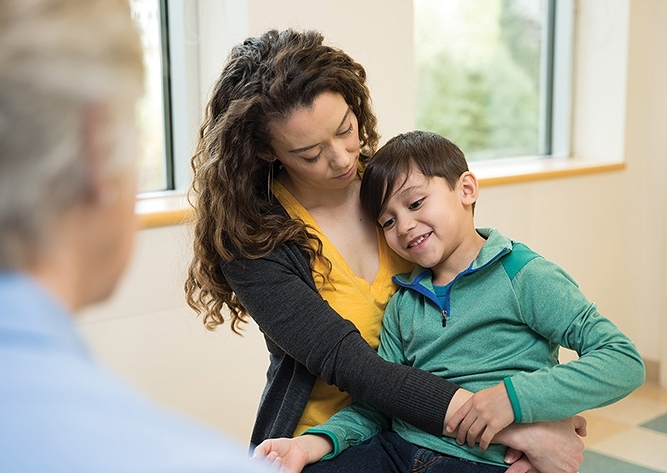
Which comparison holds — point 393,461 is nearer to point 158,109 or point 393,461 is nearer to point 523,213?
point 158,109

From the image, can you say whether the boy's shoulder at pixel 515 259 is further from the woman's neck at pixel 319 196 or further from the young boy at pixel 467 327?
the woman's neck at pixel 319 196

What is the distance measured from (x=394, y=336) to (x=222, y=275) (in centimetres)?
33

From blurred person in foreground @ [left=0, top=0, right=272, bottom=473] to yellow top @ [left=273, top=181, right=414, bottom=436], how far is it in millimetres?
997

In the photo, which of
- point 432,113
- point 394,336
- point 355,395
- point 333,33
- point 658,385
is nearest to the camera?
point 355,395

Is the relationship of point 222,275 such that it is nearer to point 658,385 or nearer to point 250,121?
point 250,121

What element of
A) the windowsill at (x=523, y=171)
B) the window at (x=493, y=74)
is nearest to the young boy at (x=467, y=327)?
the windowsill at (x=523, y=171)

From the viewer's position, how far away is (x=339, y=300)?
156 centimetres

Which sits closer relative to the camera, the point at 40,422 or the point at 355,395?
the point at 40,422

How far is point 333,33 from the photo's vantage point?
2344mm

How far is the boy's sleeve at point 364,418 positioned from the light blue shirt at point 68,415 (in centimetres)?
98

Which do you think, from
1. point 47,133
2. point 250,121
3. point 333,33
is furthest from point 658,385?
point 47,133

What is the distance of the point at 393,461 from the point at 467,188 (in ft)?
1.64

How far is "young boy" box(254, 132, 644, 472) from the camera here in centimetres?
136

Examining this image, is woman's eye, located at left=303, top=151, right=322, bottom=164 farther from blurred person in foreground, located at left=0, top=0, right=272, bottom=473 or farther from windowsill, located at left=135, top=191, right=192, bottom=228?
blurred person in foreground, located at left=0, top=0, right=272, bottom=473
